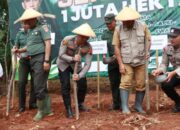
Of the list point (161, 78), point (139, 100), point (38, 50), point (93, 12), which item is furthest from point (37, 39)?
point (93, 12)

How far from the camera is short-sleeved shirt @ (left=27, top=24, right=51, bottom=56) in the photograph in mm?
6199

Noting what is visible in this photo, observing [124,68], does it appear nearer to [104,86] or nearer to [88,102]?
[88,102]

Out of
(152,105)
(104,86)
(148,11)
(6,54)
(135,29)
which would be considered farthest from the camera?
(6,54)

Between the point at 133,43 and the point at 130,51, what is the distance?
13 centimetres

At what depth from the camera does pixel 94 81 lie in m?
9.77

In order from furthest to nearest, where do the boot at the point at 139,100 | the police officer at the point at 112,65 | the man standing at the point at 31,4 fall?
the man standing at the point at 31,4 → the police officer at the point at 112,65 → the boot at the point at 139,100

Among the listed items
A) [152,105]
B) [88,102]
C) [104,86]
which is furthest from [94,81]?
[152,105]

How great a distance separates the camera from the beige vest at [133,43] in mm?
6070

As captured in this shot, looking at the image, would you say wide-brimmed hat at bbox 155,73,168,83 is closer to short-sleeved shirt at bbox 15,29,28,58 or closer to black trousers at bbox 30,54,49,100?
black trousers at bbox 30,54,49,100

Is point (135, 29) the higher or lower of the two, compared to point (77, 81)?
higher

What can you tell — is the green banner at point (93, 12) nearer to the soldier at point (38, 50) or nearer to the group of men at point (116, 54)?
the group of men at point (116, 54)

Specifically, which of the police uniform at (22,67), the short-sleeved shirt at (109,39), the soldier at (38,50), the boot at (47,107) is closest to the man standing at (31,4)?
the police uniform at (22,67)

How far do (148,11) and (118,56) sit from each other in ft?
7.52

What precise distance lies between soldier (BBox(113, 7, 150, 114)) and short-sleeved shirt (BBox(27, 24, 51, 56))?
1103mm
